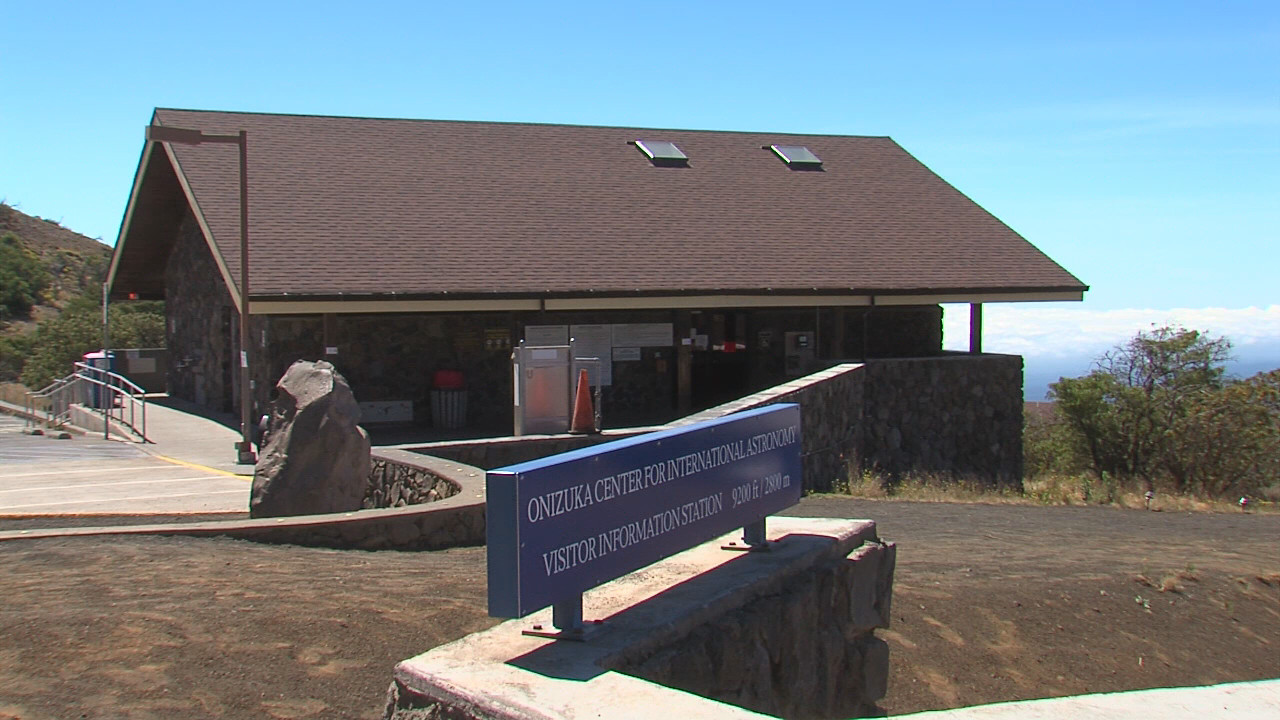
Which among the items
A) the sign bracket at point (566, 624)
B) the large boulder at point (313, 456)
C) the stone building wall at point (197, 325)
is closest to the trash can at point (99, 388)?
the stone building wall at point (197, 325)

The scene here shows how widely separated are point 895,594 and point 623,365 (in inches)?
494

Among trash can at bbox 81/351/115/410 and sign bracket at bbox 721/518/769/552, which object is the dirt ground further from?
trash can at bbox 81/351/115/410

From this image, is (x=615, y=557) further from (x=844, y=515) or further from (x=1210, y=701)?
(x=844, y=515)

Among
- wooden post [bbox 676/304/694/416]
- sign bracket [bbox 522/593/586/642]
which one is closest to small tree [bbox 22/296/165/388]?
wooden post [bbox 676/304/694/416]

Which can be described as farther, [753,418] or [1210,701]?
[753,418]

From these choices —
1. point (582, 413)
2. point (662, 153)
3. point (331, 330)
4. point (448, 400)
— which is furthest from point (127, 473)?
point (662, 153)

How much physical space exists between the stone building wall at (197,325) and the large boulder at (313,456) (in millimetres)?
12557

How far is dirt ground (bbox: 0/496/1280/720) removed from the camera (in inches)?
215

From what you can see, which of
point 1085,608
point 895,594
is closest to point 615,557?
point 895,594

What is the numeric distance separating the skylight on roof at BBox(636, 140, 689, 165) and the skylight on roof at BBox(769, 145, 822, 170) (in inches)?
94.9

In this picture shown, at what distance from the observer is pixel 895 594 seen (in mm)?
8984

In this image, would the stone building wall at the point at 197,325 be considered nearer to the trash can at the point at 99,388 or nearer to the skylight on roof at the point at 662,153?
the trash can at the point at 99,388

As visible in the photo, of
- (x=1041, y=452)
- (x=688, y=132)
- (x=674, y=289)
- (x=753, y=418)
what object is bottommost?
(x=1041, y=452)

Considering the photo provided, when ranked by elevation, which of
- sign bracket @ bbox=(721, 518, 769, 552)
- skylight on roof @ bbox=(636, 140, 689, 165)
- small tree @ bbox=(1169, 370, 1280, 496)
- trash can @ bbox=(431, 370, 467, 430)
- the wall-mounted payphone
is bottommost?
small tree @ bbox=(1169, 370, 1280, 496)
